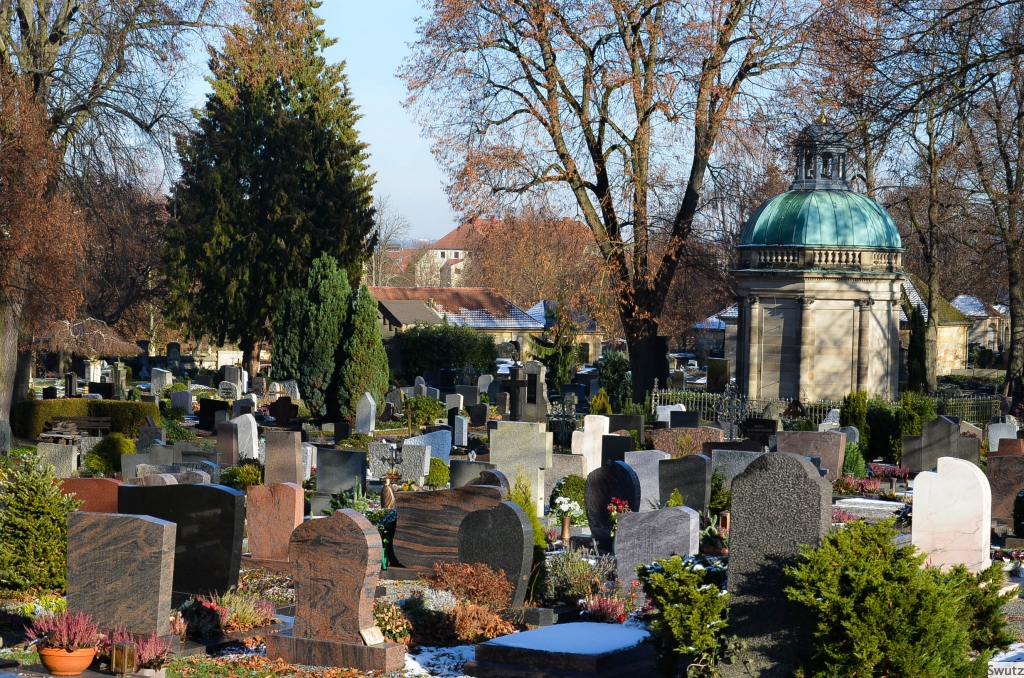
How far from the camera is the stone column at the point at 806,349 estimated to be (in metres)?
28.5

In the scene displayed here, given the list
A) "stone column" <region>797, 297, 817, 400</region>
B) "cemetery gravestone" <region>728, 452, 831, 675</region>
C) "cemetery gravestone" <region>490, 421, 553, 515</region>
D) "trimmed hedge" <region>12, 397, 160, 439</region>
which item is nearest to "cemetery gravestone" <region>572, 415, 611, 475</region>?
"cemetery gravestone" <region>490, 421, 553, 515</region>

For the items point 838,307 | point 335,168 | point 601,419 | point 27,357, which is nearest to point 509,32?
point 838,307

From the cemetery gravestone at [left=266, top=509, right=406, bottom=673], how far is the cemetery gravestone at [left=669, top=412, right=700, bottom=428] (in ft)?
52.0

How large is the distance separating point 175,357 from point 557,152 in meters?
26.3

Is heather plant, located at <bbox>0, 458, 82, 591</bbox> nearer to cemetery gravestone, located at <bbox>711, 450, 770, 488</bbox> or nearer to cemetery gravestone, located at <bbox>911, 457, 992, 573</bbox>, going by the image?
cemetery gravestone, located at <bbox>911, 457, 992, 573</bbox>

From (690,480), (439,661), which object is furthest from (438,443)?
(439,661)

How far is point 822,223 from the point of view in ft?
94.9

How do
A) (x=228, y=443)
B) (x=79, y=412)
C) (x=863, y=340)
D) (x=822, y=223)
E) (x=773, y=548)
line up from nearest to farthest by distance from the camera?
(x=773, y=548) → (x=228, y=443) → (x=79, y=412) → (x=863, y=340) → (x=822, y=223)

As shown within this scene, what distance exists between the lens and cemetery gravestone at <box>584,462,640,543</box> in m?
14.4

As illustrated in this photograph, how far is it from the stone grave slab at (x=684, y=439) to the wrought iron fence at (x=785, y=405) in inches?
240

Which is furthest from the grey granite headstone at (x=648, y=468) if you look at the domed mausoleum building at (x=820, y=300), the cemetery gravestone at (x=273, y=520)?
the domed mausoleum building at (x=820, y=300)

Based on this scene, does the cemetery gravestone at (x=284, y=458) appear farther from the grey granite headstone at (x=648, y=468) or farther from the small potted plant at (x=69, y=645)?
the small potted plant at (x=69, y=645)

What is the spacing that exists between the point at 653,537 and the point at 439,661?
9.20 feet

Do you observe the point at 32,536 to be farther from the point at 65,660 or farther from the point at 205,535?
the point at 65,660
